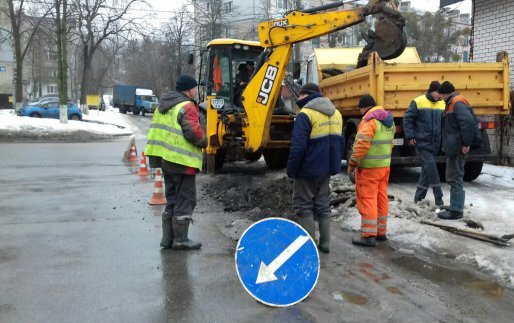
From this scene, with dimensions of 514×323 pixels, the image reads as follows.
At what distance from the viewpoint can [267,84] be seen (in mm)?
9133

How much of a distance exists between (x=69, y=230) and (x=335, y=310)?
3993 millimetres

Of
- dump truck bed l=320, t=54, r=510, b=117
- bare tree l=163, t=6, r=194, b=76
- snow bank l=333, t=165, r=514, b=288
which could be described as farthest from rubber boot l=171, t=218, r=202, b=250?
bare tree l=163, t=6, r=194, b=76

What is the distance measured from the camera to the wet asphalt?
3.96 meters

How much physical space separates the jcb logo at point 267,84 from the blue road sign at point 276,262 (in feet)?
18.6

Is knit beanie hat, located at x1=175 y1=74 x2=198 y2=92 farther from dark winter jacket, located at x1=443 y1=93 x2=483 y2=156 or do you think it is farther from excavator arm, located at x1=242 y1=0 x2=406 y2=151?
dark winter jacket, located at x1=443 y1=93 x2=483 y2=156

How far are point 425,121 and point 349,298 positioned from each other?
4385 millimetres

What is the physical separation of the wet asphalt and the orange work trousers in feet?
1.01

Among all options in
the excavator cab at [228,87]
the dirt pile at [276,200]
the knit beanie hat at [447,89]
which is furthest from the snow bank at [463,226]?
the excavator cab at [228,87]

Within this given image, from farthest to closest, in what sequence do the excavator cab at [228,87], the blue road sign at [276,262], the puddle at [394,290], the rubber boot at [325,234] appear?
1. the excavator cab at [228,87]
2. the rubber boot at [325,234]
3. the puddle at [394,290]
4. the blue road sign at [276,262]

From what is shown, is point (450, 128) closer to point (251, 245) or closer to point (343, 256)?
point (343, 256)

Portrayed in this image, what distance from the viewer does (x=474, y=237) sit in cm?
604

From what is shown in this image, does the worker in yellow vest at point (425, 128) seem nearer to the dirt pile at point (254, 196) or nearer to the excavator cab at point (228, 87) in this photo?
the dirt pile at point (254, 196)

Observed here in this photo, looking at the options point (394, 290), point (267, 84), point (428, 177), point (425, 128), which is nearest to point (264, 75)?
point (267, 84)

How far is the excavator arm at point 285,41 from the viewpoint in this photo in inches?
325
